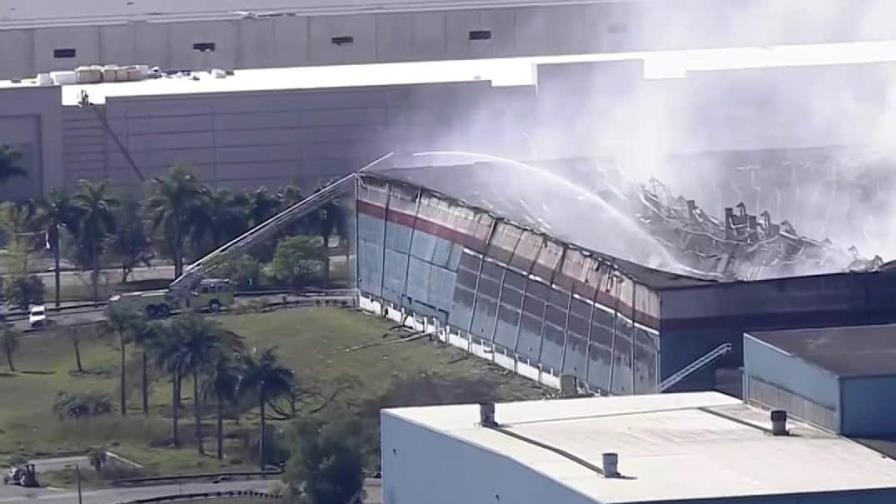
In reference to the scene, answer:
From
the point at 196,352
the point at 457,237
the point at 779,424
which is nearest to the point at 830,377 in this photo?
the point at 779,424

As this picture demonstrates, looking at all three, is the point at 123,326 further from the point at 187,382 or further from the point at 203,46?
the point at 203,46

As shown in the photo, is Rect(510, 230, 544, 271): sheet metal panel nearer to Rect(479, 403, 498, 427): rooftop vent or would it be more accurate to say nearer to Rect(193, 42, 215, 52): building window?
Rect(479, 403, 498, 427): rooftop vent

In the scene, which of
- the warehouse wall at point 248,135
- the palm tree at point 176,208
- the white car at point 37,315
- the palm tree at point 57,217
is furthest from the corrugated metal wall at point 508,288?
the warehouse wall at point 248,135

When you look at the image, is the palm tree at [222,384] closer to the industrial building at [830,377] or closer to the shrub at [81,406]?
the shrub at [81,406]

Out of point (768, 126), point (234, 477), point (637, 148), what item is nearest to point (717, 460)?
point (234, 477)

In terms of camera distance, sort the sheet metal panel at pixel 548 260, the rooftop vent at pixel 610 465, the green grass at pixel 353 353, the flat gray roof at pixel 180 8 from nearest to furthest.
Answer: the rooftop vent at pixel 610 465 → the sheet metal panel at pixel 548 260 → the green grass at pixel 353 353 → the flat gray roof at pixel 180 8

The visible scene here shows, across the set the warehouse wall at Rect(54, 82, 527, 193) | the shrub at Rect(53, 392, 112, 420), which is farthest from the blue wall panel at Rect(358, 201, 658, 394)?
the warehouse wall at Rect(54, 82, 527, 193)
